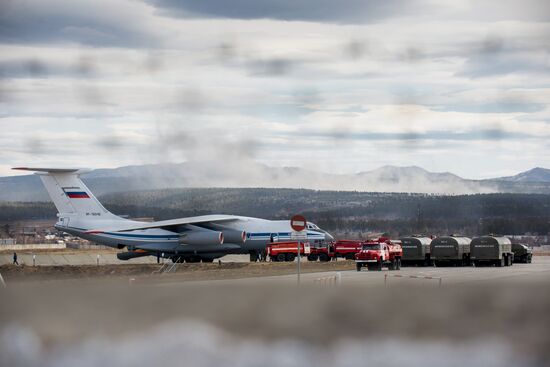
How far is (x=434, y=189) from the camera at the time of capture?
131m

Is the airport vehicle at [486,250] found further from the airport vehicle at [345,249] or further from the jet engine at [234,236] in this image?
the jet engine at [234,236]

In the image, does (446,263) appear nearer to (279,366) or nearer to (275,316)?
(275,316)

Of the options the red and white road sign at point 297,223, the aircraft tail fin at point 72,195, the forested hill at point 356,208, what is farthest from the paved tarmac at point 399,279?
the aircraft tail fin at point 72,195

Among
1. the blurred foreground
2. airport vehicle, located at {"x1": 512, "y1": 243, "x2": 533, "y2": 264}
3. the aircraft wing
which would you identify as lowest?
the blurred foreground

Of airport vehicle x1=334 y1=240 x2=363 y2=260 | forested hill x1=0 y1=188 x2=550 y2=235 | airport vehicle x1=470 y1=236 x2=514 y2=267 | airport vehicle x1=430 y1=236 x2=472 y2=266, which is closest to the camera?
airport vehicle x1=470 y1=236 x2=514 y2=267

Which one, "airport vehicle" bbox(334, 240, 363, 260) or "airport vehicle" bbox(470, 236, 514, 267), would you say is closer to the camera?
"airport vehicle" bbox(470, 236, 514, 267)

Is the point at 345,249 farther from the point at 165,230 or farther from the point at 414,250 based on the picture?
the point at 165,230

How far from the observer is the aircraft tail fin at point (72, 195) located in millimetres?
103375

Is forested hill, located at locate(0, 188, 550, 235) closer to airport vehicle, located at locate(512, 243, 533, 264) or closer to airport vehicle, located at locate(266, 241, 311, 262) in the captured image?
airport vehicle, located at locate(512, 243, 533, 264)

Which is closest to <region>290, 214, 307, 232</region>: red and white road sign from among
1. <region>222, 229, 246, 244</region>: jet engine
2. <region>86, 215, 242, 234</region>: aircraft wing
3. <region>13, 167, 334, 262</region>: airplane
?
<region>13, 167, 334, 262</region>: airplane

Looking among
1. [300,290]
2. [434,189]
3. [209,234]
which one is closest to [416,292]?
[300,290]

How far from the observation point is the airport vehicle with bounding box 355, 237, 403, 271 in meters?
69.3

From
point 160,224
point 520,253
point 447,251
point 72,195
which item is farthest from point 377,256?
point 72,195

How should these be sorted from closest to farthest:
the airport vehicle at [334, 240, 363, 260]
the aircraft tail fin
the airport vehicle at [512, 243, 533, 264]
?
the airport vehicle at [512, 243, 533, 264] < the airport vehicle at [334, 240, 363, 260] < the aircraft tail fin
